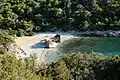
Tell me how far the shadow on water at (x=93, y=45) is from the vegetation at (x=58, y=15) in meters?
4.69

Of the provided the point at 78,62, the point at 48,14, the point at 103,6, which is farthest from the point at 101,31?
the point at 78,62

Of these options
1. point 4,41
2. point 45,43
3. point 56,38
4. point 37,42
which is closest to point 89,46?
point 56,38

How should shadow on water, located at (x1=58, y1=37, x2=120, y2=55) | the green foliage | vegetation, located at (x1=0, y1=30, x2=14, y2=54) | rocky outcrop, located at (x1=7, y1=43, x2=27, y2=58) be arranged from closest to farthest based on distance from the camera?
1. the green foliage
2. vegetation, located at (x1=0, y1=30, x2=14, y2=54)
3. rocky outcrop, located at (x1=7, y1=43, x2=27, y2=58)
4. shadow on water, located at (x1=58, y1=37, x2=120, y2=55)

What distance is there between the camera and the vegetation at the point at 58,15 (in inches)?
2245

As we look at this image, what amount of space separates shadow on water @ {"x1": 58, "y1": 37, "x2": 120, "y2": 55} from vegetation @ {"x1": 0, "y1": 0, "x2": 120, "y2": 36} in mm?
4695

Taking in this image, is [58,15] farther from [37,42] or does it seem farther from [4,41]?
[4,41]

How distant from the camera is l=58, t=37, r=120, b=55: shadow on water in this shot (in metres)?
46.3

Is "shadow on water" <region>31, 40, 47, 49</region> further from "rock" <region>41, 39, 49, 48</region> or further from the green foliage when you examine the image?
the green foliage

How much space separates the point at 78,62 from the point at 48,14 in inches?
1377

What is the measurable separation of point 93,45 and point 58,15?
13100mm

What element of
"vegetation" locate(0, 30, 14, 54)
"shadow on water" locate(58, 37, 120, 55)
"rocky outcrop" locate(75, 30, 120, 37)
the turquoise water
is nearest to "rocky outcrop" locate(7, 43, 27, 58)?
A: "vegetation" locate(0, 30, 14, 54)

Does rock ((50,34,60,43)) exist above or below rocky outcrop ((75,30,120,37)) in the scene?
above

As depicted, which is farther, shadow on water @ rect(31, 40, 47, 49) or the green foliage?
shadow on water @ rect(31, 40, 47, 49)

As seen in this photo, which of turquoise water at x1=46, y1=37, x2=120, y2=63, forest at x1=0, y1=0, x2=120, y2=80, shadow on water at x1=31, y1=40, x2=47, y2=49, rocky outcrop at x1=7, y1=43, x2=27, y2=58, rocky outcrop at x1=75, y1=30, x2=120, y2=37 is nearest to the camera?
rocky outcrop at x1=7, y1=43, x2=27, y2=58
